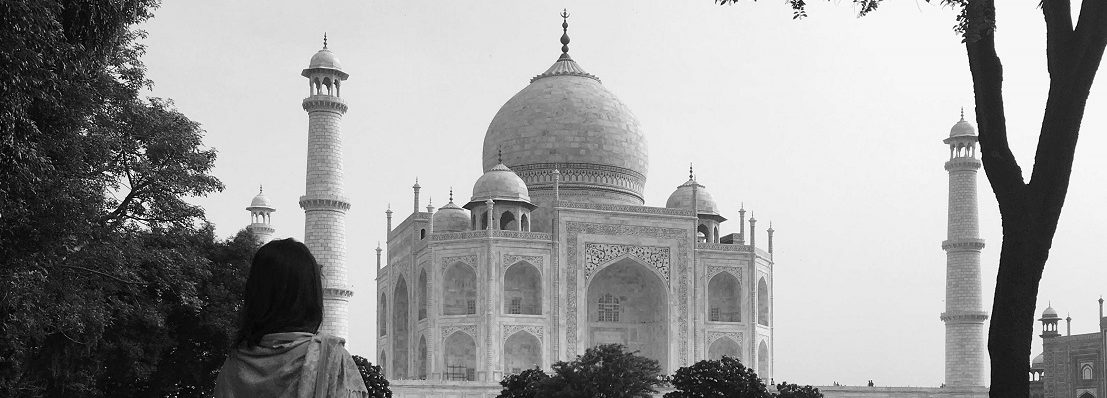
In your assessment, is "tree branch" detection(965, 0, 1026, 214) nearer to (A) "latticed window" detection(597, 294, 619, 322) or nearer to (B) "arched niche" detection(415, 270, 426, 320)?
(B) "arched niche" detection(415, 270, 426, 320)

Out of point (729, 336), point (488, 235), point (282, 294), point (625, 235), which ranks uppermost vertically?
point (625, 235)

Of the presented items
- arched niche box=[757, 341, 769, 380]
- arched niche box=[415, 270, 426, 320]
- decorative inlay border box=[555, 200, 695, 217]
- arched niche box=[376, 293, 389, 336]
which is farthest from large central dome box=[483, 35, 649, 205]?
arched niche box=[757, 341, 769, 380]

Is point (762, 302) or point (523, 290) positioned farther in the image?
point (762, 302)

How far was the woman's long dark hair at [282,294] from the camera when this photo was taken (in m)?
2.99

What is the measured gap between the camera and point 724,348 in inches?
1426

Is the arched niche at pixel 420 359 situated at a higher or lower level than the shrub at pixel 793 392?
higher

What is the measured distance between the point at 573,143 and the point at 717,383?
1388 centimetres

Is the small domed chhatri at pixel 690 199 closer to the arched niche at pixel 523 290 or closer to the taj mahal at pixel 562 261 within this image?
the taj mahal at pixel 562 261

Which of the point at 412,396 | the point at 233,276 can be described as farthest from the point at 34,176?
the point at 412,396

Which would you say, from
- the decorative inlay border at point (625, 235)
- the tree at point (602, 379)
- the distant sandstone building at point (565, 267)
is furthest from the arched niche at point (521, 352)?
the tree at point (602, 379)

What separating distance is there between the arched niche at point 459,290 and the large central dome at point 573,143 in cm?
434

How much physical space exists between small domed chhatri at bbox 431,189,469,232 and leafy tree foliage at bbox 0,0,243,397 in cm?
1433

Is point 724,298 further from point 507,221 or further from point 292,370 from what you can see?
point 292,370

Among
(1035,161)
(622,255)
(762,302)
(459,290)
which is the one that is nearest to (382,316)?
(459,290)
